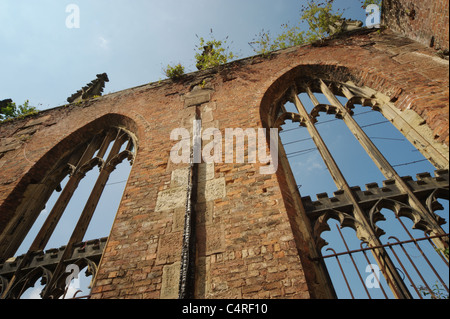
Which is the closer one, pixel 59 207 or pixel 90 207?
pixel 90 207

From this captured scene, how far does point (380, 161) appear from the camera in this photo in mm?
4004

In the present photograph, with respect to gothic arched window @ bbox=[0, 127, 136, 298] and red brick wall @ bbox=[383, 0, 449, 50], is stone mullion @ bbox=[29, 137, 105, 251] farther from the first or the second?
red brick wall @ bbox=[383, 0, 449, 50]

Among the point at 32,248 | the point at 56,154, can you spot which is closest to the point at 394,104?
the point at 32,248

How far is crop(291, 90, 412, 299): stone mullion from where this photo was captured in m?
2.73

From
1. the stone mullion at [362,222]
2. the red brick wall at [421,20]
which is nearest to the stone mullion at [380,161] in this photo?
the stone mullion at [362,222]

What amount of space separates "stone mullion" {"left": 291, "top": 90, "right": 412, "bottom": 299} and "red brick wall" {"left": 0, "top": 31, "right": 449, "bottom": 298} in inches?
27.7

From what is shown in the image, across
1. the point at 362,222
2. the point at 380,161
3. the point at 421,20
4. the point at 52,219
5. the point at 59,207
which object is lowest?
the point at 362,222

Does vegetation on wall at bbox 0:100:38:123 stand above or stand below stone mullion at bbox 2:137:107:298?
above

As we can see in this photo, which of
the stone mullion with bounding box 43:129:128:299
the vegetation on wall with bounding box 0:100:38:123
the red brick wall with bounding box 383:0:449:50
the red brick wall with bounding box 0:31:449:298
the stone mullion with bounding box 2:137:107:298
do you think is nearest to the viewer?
the red brick wall with bounding box 0:31:449:298

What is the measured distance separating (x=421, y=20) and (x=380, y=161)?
Result: 3.26m

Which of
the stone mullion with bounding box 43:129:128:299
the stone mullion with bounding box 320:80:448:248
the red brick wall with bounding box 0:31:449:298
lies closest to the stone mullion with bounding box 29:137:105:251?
the stone mullion with bounding box 43:129:128:299

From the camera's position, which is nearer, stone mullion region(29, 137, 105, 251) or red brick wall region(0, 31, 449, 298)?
red brick wall region(0, 31, 449, 298)

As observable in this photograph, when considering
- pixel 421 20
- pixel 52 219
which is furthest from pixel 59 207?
pixel 421 20

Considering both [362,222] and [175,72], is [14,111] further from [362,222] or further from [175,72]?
[362,222]
